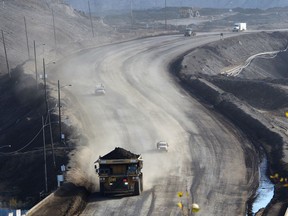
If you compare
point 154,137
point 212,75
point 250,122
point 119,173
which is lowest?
point 154,137

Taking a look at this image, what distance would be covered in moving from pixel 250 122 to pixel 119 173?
2473cm

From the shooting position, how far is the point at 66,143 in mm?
61969

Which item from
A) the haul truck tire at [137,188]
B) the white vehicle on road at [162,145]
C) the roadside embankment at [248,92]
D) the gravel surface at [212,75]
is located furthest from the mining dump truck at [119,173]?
the white vehicle on road at [162,145]

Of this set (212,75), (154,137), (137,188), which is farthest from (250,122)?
(212,75)

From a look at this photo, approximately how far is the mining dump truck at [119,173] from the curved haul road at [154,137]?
779 millimetres

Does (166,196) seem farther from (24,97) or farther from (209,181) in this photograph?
(24,97)

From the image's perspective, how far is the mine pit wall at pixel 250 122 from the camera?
50556 millimetres

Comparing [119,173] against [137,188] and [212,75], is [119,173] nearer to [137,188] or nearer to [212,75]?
[137,188]

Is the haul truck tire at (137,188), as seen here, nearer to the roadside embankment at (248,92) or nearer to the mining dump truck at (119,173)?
the mining dump truck at (119,173)

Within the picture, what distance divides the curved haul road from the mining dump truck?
78 centimetres

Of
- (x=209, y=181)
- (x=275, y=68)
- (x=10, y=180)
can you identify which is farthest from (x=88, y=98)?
(x=275, y=68)

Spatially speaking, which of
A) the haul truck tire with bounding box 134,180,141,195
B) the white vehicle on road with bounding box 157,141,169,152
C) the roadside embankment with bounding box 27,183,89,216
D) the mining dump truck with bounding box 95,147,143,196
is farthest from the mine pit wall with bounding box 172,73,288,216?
the roadside embankment with bounding box 27,183,89,216

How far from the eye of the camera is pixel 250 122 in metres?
65.8

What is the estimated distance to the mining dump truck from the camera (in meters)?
44.2
